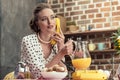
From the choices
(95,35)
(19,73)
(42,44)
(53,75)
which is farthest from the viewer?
(95,35)

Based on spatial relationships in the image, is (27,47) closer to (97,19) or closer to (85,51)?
(85,51)

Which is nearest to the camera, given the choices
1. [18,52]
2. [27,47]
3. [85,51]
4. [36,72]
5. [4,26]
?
[85,51]

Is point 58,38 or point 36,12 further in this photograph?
point 36,12

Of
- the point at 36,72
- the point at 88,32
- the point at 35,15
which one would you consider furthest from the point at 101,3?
the point at 36,72

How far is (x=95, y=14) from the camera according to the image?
4.52 meters

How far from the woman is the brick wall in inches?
89.6

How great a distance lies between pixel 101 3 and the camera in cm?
446

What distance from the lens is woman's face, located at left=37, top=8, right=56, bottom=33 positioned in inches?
82.0

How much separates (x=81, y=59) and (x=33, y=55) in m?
0.44

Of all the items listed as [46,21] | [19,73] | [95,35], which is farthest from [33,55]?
[95,35]

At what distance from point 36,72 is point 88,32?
2502 millimetres

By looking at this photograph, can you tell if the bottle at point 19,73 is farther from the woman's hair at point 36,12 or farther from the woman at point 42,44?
the woman's hair at point 36,12

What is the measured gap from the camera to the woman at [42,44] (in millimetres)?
2023

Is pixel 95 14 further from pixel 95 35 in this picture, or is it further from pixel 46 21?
pixel 46 21
